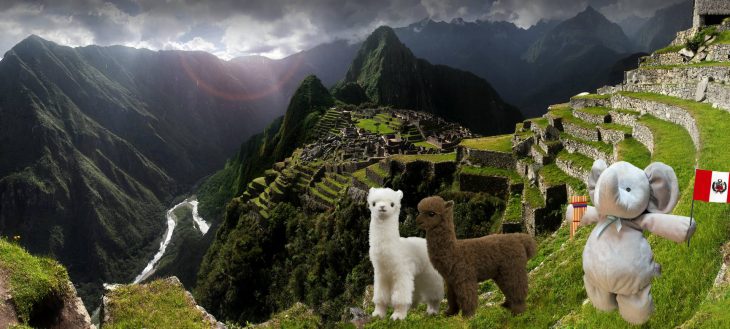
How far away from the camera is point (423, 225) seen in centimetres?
591

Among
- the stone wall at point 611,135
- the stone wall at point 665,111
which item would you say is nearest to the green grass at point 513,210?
the stone wall at point 611,135

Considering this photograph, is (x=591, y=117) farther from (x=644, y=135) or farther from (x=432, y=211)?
(x=432, y=211)

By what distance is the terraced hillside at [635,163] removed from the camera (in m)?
4.59

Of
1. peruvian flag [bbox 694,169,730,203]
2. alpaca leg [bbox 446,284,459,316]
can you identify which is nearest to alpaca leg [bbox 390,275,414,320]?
alpaca leg [bbox 446,284,459,316]

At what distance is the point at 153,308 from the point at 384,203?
379 cm

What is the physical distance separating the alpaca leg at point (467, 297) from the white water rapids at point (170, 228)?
3832 inches

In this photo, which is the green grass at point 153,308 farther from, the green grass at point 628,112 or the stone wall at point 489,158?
the stone wall at point 489,158

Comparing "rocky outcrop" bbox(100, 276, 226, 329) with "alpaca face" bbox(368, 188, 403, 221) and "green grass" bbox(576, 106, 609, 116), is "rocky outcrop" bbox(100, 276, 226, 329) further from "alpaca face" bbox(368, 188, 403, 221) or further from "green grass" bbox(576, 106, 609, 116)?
"green grass" bbox(576, 106, 609, 116)

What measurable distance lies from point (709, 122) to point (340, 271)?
21.8m

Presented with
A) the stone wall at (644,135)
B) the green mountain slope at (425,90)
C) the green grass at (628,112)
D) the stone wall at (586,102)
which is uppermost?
the green mountain slope at (425,90)

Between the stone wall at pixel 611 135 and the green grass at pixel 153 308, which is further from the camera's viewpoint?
the stone wall at pixel 611 135

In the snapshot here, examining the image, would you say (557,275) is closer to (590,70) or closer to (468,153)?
(468,153)

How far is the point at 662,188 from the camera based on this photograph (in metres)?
4.22

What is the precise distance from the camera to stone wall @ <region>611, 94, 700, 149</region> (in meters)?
10.7
